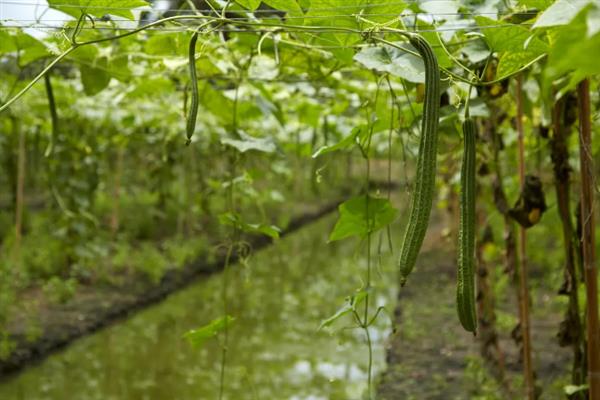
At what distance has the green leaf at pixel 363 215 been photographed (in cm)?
135

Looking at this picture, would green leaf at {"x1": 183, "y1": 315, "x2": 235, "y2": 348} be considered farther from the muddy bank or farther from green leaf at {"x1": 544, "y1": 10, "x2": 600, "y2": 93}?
the muddy bank

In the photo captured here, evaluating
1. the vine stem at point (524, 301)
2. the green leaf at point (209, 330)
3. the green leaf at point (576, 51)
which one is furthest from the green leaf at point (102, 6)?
the vine stem at point (524, 301)

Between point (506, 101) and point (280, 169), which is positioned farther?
point (280, 169)

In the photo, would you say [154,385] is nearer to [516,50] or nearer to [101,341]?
[101,341]

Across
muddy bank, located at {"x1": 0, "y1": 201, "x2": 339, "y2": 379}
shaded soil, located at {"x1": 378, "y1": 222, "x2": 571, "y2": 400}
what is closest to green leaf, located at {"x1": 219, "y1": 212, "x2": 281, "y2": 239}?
shaded soil, located at {"x1": 378, "y1": 222, "x2": 571, "y2": 400}

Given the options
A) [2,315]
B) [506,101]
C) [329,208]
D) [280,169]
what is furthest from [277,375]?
[329,208]

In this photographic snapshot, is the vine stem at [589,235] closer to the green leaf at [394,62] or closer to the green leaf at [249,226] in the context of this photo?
the green leaf at [394,62]

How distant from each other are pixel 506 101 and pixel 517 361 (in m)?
1.19

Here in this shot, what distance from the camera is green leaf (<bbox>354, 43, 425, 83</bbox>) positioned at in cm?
107

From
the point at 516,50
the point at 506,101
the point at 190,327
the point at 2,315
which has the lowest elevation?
the point at 190,327

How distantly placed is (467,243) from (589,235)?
435 mm

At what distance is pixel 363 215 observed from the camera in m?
1.37

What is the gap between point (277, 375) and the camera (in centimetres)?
325

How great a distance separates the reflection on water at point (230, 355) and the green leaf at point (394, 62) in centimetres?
155
